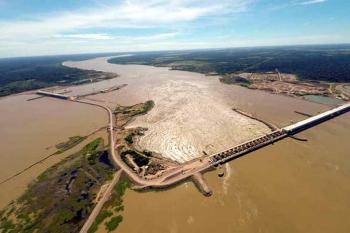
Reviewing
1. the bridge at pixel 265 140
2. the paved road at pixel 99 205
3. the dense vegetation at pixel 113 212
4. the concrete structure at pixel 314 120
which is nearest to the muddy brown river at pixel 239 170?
the dense vegetation at pixel 113 212

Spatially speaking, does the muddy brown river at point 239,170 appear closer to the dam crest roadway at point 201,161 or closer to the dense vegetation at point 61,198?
the dam crest roadway at point 201,161

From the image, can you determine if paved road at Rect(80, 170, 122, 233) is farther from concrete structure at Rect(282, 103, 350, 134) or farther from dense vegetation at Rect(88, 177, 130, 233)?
concrete structure at Rect(282, 103, 350, 134)

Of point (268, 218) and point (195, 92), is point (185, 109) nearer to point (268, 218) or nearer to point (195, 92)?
point (195, 92)

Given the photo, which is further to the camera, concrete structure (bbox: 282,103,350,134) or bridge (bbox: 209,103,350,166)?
concrete structure (bbox: 282,103,350,134)

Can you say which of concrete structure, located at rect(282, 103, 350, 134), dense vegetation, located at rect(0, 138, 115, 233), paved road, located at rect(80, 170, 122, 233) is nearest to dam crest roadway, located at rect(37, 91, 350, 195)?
concrete structure, located at rect(282, 103, 350, 134)

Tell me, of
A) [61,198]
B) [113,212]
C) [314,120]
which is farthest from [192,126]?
[61,198]

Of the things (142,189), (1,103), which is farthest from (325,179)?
(1,103)
